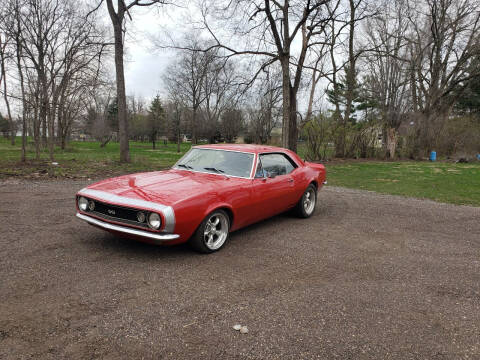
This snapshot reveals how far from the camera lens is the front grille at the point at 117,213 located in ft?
11.7

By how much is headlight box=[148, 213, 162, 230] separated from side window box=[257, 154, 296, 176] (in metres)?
2.15

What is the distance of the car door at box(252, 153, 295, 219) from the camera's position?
15.5ft

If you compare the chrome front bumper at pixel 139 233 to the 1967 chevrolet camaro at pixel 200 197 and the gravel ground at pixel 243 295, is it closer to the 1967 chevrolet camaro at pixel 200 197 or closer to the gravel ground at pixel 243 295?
the 1967 chevrolet camaro at pixel 200 197

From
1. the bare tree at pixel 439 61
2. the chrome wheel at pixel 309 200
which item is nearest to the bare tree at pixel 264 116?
the bare tree at pixel 439 61

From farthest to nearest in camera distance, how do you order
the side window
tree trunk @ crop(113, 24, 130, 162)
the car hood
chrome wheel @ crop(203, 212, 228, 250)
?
1. tree trunk @ crop(113, 24, 130, 162)
2. the side window
3. chrome wheel @ crop(203, 212, 228, 250)
4. the car hood

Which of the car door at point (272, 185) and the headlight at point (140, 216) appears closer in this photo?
the headlight at point (140, 216)

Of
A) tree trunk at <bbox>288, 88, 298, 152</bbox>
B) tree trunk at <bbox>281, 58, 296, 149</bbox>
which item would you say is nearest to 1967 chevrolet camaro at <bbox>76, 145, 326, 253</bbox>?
tree trunk at <bbox>281, 58, 296, 149</bbox>

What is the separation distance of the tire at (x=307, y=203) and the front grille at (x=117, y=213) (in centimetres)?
331

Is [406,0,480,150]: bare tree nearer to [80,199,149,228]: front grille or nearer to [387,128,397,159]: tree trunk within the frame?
[387,128,397,159]: tree trunk

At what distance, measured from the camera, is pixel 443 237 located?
5.12 meters

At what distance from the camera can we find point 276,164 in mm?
5484

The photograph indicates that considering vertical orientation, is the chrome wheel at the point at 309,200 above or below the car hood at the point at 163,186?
below

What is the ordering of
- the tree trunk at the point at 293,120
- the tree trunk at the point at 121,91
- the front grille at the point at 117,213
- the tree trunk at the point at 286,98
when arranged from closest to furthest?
the front grille at the point at 117,213 < the tree trunk at the point at 121,91 < the tree trunk at the point at 286,98 < the tree trunk at the point at 293,120

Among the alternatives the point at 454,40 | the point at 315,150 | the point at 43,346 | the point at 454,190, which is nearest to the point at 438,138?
the point at 454,40
